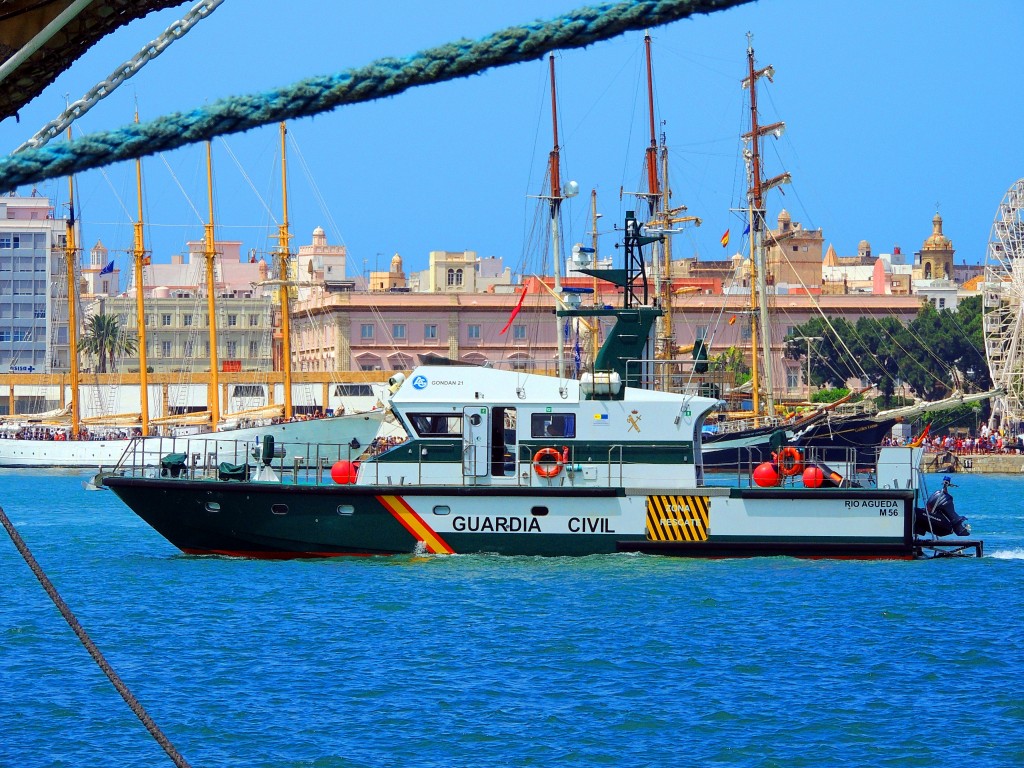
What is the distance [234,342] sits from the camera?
125 metres

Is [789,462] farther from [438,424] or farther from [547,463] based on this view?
[438,424]

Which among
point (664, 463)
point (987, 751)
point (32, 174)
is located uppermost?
point (32, 174)

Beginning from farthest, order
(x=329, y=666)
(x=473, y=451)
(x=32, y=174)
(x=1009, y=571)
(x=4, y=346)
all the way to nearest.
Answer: (x=4, y=346), (x=1009, y=571), (x=473, y=451), (x=329, y=666), (x=32, y=174)

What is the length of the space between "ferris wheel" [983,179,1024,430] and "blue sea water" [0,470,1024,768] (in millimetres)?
59589

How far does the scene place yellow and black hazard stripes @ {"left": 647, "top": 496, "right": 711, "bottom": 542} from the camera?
80.4ft

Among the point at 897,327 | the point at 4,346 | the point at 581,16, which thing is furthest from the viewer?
the point at 4,346

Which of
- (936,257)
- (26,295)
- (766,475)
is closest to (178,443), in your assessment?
(766,475)

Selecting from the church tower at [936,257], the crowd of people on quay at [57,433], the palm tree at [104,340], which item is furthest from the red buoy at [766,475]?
the church tower at [936,257]

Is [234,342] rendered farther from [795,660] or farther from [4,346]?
[795,660]

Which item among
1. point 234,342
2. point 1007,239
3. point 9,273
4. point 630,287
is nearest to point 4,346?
point 9,273

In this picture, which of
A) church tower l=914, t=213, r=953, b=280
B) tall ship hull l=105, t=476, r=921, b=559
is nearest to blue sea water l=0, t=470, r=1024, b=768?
tall ship hull l=105, t=476, r=921, b=559

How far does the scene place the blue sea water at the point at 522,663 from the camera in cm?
1405

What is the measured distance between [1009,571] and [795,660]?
1043 centimetres

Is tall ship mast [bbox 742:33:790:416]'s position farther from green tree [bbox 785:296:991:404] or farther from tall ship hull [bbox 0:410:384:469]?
green tree [bbox 785:296:991:404]
